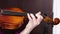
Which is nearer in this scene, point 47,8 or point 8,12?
point 8,12

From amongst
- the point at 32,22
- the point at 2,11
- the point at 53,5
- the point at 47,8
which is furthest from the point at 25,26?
the point at 53,5

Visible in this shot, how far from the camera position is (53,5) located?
108 cm

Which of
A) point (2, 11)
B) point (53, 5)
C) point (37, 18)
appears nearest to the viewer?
point (2, 11)

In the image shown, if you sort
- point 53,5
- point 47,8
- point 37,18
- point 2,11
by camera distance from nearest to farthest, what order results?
point 2,11 → point 37,18 → point 47,8 → point 53,5

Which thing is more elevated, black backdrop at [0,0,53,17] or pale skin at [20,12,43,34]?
black backdrop at [0,0,53,17]

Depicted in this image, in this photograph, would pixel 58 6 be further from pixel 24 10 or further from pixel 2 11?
pixel 2 11

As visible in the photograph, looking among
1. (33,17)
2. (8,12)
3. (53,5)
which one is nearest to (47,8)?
(53,5)

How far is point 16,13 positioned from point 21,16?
3 centimetres

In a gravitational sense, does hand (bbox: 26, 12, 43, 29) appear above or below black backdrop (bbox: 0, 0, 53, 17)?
below

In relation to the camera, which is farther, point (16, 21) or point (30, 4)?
point (30, 4)

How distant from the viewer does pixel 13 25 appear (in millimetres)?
693

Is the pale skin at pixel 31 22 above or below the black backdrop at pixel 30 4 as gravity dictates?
below

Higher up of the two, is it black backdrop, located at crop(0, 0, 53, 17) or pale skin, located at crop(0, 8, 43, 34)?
black backdrop, located at crop(0, 0, 53, 17)

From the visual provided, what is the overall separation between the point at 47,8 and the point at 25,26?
0.86 ft
